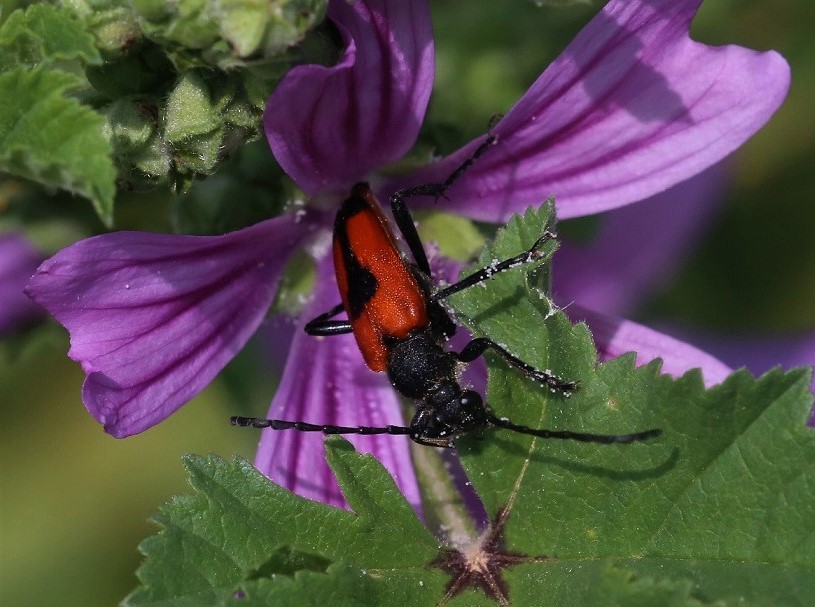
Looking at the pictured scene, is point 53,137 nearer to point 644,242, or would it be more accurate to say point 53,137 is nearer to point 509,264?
point 509,264

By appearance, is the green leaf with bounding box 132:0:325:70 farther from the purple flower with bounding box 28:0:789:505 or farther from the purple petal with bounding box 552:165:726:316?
the purple petal with bounding box 552:165:726:316

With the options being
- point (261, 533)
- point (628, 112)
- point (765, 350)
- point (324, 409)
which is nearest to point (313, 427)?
point (324, 409)

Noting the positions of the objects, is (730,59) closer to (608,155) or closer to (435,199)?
(608,155)

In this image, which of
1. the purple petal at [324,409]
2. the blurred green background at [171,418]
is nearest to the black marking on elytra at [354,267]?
the purple petal at [324,409]

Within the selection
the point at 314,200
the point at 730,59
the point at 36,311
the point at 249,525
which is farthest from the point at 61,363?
the point at 730,59

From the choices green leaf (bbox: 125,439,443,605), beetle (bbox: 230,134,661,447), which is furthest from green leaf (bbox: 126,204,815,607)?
beetle (bbox: 230,134,661,447)

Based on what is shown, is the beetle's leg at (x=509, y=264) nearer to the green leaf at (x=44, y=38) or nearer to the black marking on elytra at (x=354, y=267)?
the black marking on elytra at (x=354, y=267)

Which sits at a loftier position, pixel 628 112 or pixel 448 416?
pixel 628 112
